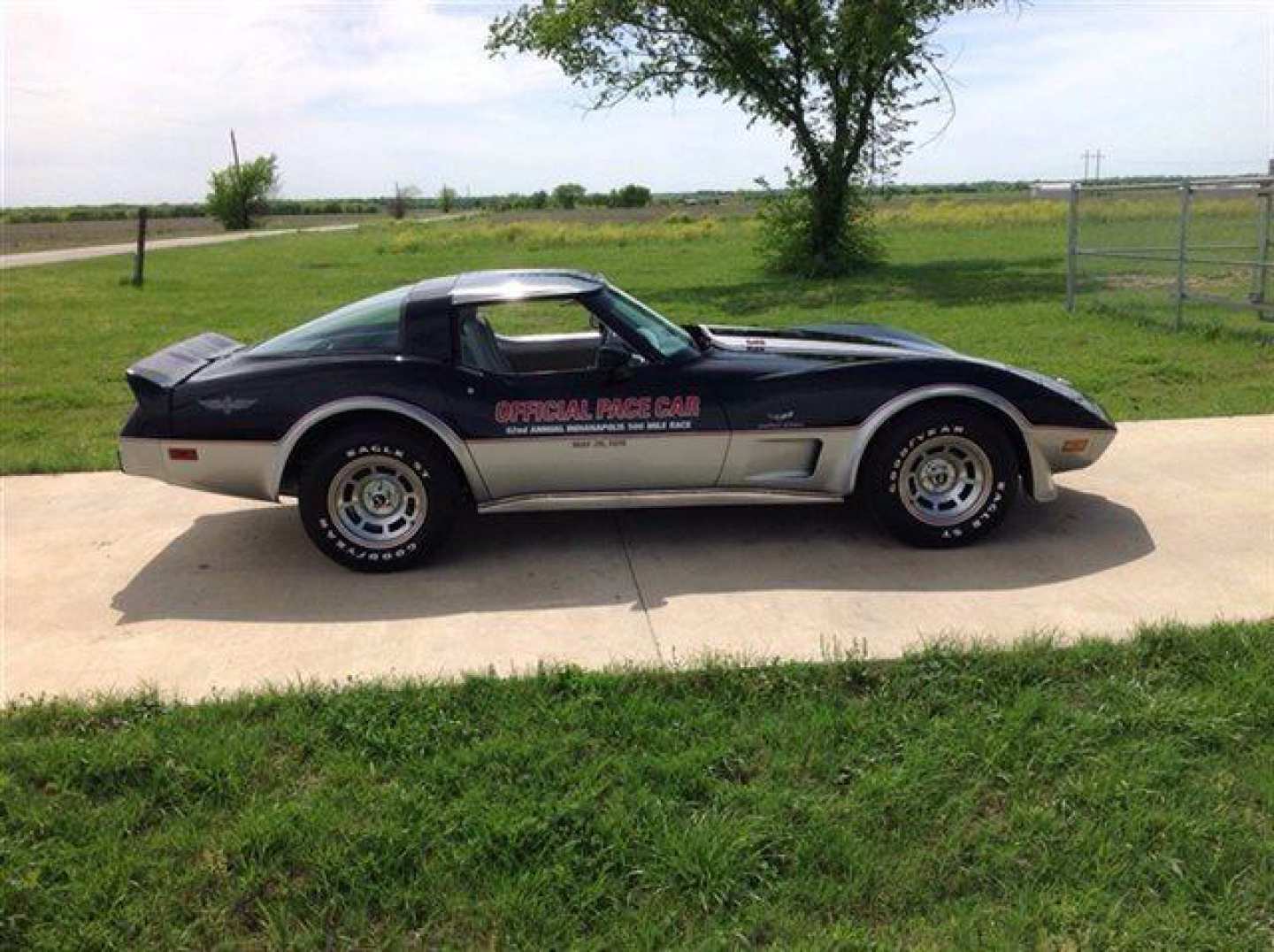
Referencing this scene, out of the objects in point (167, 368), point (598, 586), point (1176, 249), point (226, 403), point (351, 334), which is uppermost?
point (1176, 249)

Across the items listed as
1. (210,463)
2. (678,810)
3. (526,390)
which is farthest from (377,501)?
(678,810)

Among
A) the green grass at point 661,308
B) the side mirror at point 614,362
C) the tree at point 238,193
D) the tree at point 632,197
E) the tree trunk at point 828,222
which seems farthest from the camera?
the tree at point 632,197

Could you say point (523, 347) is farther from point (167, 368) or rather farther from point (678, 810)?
point (678, 810)

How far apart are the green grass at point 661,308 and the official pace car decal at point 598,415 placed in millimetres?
3715

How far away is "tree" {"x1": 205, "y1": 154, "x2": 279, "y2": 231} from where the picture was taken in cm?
6825

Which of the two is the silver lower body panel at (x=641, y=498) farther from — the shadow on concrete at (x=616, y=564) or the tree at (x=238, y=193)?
the tree at (x=238, y=193)

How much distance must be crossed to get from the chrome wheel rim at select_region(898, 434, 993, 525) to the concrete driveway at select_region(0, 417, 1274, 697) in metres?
0.20

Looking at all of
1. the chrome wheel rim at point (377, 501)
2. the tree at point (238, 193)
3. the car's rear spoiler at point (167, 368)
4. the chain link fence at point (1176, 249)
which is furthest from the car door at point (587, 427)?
the tree at point (238, 193)

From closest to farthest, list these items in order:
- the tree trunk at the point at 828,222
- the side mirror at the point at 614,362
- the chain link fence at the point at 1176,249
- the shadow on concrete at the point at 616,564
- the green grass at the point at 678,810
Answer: the green grass at the point at 678,810
the shadow on concrete at the point at 616,564
the side mirror at the point at 614,362
the chain link fence at the point at 1176,249
the tree trunk at the point at 828,222

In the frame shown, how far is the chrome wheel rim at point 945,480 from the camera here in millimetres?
4770

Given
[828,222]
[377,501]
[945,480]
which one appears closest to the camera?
[377,501]

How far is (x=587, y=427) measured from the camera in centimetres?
467

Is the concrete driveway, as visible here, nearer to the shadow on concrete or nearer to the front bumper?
the shadow on concrete

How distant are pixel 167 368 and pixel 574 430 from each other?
6.45ft
